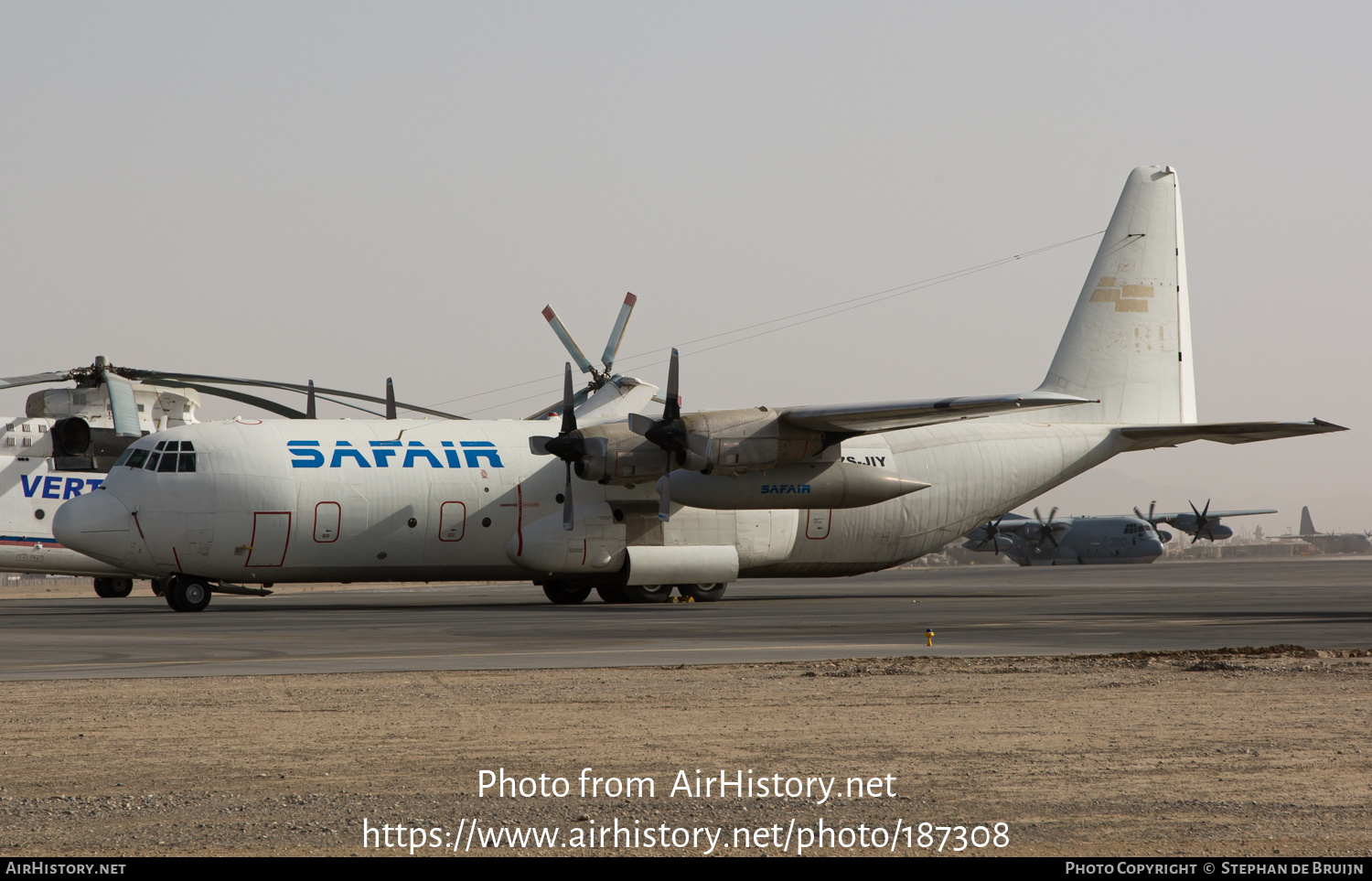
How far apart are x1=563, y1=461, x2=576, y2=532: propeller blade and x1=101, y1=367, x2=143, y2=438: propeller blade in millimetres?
11853

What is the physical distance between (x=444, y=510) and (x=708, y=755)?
66.6 ft

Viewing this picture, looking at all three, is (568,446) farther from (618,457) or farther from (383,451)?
(383,451)

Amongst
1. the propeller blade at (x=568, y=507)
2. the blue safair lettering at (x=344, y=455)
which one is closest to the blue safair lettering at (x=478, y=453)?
the propeller blade at (x=568, y=507)

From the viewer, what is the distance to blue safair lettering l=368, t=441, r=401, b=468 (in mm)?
27812

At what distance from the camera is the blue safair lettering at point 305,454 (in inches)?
1070

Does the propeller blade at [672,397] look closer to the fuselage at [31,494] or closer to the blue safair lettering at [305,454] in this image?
the blue safair lettering at [305,454]

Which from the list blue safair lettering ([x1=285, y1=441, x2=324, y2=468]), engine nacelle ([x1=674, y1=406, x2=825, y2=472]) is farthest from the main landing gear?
blue safair lettering ([x1=285, y1=441, x2=324, y2=468])

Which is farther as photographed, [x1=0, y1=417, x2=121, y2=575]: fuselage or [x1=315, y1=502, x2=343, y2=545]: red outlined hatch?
[x1=0, y1=417, x2=121, y2=575]: fuselage

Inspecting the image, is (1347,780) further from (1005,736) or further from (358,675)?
(358,675)

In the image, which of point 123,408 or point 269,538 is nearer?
point 269,538

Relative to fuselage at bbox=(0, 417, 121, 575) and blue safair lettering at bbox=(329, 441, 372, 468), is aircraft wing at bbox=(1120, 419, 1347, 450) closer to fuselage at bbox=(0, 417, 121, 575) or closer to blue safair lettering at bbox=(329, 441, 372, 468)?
blue safair lettering at bbox=(329, 441, 372, 468)

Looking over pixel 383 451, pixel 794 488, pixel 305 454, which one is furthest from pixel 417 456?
pixel 794 488

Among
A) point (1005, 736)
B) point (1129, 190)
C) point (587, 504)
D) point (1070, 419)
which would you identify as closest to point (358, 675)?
point (1005, 736)

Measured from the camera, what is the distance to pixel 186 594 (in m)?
26.6
